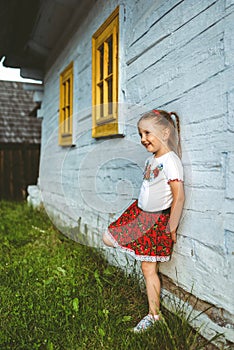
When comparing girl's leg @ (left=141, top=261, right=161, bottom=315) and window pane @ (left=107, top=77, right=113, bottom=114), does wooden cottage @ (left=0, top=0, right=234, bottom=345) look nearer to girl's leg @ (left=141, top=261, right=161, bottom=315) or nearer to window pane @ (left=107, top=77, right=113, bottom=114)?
window pane @ (left=107, top=77, right=113, bottom=114)

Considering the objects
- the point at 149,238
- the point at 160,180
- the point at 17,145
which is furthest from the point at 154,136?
the point at 17,145

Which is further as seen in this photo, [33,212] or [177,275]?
[33,212]

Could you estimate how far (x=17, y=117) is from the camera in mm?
13375

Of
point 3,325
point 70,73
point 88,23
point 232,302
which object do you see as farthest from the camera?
point 70,73

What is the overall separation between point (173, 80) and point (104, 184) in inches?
70.9

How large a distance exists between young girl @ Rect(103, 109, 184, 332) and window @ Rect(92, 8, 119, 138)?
120 cm

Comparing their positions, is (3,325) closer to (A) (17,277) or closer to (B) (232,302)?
(A) (17,277)

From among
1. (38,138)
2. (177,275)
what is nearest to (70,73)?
(177,275)

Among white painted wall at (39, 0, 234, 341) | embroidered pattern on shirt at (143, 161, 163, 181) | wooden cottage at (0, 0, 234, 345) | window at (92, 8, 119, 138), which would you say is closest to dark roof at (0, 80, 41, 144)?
wooden cottage at (0, 0, 234, 345)

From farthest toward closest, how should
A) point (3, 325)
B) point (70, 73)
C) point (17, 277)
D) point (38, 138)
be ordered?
point (38, 138), point (70, 73), point (17, 277), point (3, 325)

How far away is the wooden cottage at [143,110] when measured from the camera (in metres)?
2.31

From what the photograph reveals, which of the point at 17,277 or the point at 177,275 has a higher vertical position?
the point at 177,275

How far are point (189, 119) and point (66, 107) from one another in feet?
13.1

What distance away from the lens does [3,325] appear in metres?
2.70
